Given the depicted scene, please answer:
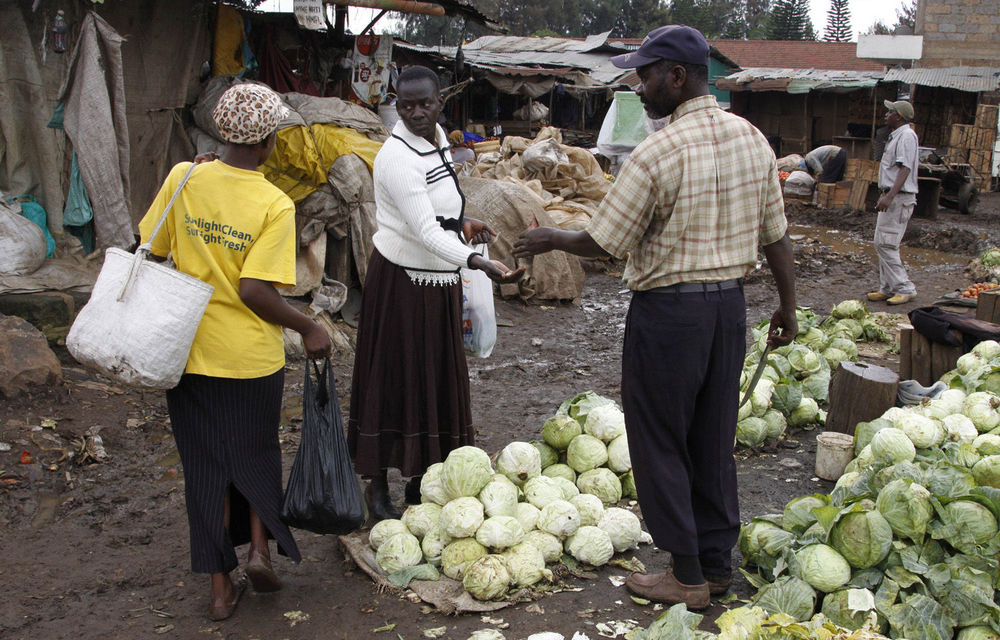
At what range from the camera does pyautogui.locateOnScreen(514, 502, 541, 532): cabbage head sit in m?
3.53

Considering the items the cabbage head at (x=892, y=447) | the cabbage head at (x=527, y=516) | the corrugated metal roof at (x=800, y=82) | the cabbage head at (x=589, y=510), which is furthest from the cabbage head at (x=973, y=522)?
the corrugated metal roof at (x=800, y=82)

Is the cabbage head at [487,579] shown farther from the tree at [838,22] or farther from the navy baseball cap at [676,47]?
the tree at [838,22]

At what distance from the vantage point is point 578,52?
24266 mm

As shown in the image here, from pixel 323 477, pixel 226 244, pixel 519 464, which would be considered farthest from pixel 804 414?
pixel 226 244

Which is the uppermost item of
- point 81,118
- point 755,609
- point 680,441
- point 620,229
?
point 81,118

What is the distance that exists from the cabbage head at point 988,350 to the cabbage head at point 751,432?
1588mm

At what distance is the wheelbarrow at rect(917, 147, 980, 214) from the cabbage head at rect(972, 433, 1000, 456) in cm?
1365

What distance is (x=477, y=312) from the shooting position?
4059 mm

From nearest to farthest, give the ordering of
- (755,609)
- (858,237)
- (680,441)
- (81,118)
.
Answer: (755,609), (680,441), (81,118), (858,237)

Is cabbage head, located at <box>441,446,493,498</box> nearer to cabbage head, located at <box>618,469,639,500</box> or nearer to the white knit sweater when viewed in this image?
the white knit sweater

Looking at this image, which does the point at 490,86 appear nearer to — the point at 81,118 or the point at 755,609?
the point at 81,118

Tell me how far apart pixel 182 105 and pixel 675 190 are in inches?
228

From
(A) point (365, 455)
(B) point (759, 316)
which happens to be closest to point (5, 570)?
(A) point (365, 455)

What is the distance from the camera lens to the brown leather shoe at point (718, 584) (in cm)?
324
